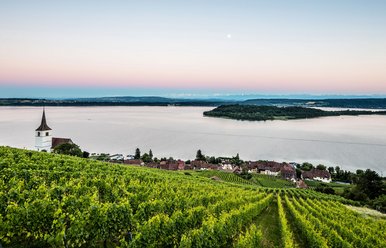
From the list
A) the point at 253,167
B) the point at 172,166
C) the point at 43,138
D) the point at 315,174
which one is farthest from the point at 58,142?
the point at 315,174

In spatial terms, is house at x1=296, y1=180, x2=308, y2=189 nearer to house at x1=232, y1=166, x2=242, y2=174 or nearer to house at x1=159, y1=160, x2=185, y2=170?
house at x1=232, y1=166, x2=242, y2=174

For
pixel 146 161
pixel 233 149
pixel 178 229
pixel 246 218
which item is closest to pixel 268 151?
pixel 233 149

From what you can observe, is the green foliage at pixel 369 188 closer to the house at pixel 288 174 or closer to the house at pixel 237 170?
the house at pixel 288 174

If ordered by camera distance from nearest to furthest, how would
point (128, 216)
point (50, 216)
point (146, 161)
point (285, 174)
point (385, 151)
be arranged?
point (50, 216), point (128, 216), point (285, 174), point (146, 161), point (385, 151)

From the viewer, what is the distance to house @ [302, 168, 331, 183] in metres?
65.0

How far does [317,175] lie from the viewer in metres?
66.0

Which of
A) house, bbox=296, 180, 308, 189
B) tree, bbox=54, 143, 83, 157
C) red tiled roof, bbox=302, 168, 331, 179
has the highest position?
tree, bbox=54, 143, 83, 157

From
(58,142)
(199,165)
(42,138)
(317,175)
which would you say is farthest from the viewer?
(199,165)

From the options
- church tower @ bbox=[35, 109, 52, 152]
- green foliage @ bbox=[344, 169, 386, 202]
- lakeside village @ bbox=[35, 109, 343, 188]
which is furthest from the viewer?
lakeside village @ bbox=[35, 109, 343, 188]

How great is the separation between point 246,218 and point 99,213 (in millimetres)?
9425

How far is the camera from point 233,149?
9594cm

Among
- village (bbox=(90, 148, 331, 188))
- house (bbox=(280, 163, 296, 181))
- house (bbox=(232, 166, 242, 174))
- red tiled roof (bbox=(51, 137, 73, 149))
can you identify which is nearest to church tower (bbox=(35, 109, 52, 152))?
red tiled roof (bbox=(51, 137, 73, 149))

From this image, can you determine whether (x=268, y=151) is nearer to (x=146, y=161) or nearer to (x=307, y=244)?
(x=146, y=161)

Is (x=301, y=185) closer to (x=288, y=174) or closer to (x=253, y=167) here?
(x=288, y=174)
